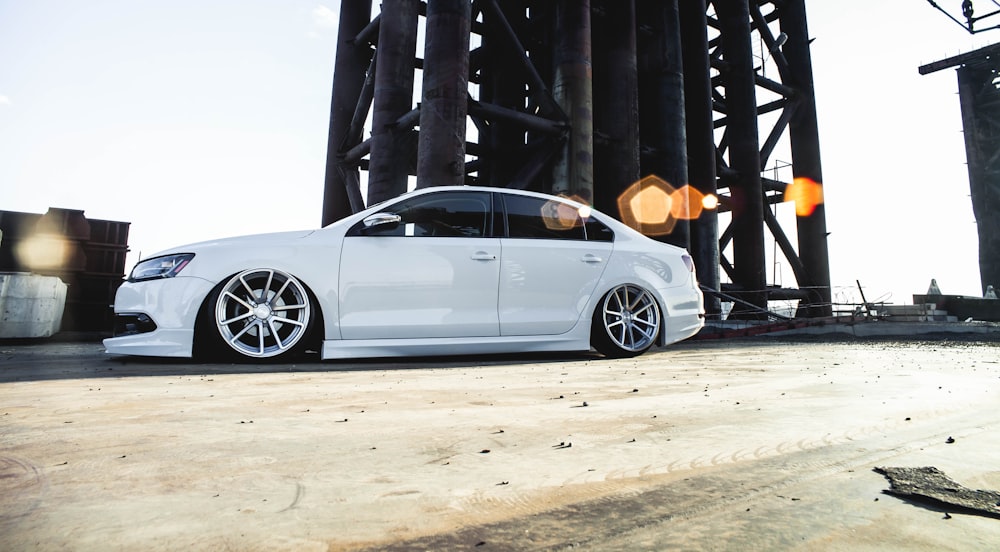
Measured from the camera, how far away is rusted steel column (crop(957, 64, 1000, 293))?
3120cm

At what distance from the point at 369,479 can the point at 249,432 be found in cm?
60

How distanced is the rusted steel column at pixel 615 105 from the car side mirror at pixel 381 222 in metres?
6.76

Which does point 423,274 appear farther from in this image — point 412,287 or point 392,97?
point 392,97

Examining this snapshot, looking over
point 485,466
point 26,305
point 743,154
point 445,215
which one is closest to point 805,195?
point 743,154

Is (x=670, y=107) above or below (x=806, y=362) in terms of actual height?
above

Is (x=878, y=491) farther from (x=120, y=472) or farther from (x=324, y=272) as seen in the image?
(x=324, y=272)

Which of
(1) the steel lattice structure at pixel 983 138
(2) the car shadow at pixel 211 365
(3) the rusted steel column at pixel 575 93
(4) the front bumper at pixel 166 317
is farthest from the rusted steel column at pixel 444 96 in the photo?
(1) the steel lattice structure at pixel 983 138

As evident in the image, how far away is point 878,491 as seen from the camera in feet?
3.22

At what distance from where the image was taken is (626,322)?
190 inches

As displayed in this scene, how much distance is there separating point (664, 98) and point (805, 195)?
6423mm

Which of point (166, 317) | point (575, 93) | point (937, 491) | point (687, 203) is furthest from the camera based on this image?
point (687, 203)

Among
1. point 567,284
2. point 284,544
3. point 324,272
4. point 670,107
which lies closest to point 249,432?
point 284,544

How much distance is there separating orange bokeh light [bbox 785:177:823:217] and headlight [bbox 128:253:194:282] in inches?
626

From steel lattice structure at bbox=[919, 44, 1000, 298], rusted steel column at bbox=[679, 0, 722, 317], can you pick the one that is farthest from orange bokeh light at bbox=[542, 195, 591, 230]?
steel lattice structure at bbox=[919, 44, 1000, 298]
